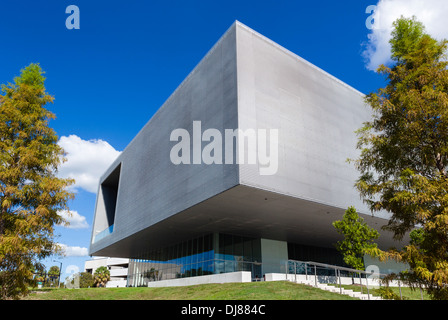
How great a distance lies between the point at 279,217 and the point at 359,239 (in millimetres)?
5976

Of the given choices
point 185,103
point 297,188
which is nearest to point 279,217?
point 297,188

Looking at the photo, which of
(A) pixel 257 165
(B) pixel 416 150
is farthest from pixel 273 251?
(B) pixel 416 150

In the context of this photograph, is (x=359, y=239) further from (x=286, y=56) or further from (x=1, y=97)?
(x=1, y=97)

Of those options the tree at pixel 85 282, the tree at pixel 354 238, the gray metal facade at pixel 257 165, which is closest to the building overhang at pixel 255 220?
the gray metal facade at pixel 257 165

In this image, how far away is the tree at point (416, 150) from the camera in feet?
32.1

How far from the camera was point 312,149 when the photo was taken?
22.2 m

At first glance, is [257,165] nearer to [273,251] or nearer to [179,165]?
[179,165]

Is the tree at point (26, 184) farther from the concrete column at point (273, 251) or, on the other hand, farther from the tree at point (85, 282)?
the tree at point (85, 282)

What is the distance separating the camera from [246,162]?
1808 cm

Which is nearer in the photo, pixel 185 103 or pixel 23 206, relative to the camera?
pixel 23 206

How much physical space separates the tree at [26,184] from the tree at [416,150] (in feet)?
41.8

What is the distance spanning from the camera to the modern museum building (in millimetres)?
19281

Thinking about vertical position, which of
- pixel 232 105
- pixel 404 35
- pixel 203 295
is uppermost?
pixel 232 105
